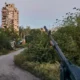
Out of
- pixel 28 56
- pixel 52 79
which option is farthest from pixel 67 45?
pixel 52 79

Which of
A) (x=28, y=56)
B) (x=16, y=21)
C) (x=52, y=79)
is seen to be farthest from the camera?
(x=16, y=21)

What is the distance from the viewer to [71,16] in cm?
2253

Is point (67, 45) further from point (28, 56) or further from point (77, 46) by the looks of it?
point (28, 56)

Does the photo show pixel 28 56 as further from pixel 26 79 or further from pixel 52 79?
pixel 52 79

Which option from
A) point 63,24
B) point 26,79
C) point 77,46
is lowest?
point 26,79

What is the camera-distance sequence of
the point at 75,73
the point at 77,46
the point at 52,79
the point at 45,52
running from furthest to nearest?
1. the point at 45,52
2. the point at 77,46
3. the point at 52,79
4. the point at 75,73

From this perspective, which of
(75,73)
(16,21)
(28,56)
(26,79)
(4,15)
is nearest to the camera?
(75,73)

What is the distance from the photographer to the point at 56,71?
14961 millimetres

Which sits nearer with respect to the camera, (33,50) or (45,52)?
(45,52)

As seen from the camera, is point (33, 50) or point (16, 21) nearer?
point (33, 50)

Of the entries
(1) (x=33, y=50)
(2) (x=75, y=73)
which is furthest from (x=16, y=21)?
(2) (x=75, y=73)

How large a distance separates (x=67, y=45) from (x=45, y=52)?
6.76 feet

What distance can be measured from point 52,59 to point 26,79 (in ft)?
23.2

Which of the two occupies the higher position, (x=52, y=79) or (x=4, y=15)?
(x=4, y=15)
